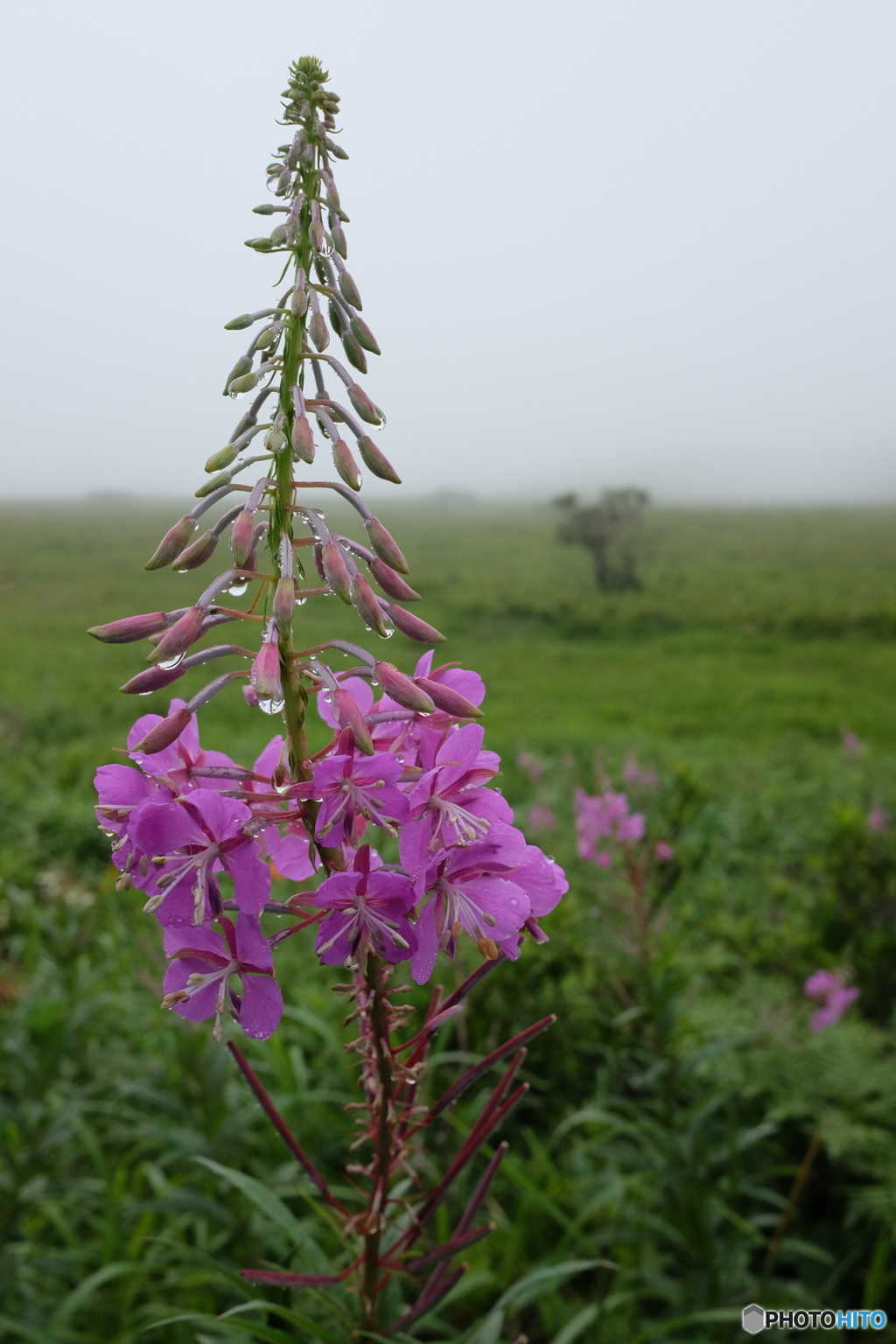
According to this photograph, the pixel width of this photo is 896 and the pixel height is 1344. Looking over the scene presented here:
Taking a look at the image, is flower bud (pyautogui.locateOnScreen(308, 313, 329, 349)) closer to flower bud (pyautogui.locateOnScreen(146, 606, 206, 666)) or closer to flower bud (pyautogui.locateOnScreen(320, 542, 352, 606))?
flower bud (pyautogui.locateOnScreen(320, 542, 352, 606))

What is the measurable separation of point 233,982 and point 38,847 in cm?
666

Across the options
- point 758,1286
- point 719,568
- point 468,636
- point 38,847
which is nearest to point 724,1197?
point 758,1286

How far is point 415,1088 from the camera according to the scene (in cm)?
133

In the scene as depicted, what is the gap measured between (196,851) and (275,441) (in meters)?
0.56

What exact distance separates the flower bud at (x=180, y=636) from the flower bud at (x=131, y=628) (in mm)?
95

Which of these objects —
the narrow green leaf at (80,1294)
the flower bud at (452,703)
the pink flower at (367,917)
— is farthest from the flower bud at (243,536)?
the narrow green leaf at (80,1294)

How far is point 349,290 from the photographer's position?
48.9 inches

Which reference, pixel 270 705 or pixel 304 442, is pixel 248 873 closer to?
pixel 270 705

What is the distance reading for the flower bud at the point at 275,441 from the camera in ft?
3.61

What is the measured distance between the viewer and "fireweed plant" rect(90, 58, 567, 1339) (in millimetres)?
1033

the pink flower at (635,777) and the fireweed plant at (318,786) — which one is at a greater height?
the fireweed plant at (318,786)

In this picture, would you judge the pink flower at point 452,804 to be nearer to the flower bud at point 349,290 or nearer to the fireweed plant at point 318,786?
the fireweed plant at point 318,786

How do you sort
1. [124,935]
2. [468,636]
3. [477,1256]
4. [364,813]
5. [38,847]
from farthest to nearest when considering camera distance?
[468,636] → [38,847] → [124,935] → [477,1256] → [364,813]

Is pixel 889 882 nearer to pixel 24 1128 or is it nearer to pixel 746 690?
pixel 24 1128
